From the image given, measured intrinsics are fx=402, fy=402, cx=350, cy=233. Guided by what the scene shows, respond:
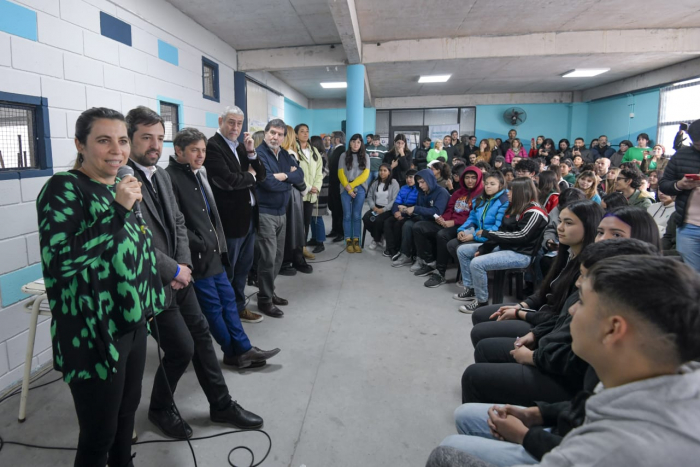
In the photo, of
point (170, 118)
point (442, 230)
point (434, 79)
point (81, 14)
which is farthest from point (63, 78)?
point (434, 79)

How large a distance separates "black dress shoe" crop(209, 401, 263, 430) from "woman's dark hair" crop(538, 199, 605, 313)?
1.42 meters

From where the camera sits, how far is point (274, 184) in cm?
311

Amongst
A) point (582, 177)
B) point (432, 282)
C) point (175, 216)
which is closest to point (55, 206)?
point (175, 216)

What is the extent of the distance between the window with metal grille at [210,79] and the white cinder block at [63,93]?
2.68m

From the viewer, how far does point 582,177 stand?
12.0 feet

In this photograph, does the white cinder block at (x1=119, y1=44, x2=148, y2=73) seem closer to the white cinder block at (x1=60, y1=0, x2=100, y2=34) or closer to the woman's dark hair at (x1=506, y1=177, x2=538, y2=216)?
the white cinder block at (x1=60, y1=0, x2=100, y2=34)

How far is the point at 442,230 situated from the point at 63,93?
11.0 ft

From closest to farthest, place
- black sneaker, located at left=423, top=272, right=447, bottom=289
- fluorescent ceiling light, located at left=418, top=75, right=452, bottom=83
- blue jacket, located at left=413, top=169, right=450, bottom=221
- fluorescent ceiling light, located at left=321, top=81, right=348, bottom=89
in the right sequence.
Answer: black sneaker, located at left=423, top=272, right=447, bottom=289
blue jacket, located at left=413, top=169, right=450, bottom=221
fluorescent ceiling light, located at left=418, top=75, right=452, bottom=83
fluorescent ceiling light, located at left=321, top=81, right=348, bottom=89

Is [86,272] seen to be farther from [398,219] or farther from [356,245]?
[356,245]

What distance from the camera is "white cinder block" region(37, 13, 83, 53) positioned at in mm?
2514

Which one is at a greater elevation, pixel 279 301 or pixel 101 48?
pixel 101 48

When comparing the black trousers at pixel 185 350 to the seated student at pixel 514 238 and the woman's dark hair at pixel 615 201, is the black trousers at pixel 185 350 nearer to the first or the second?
the seated student at pixel 514 238

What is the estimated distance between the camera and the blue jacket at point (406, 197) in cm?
487

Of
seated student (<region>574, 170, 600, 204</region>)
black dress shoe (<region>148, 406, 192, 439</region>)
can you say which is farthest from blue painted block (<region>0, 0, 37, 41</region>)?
seated student (<region>574, 170, 600, 204</region>)
